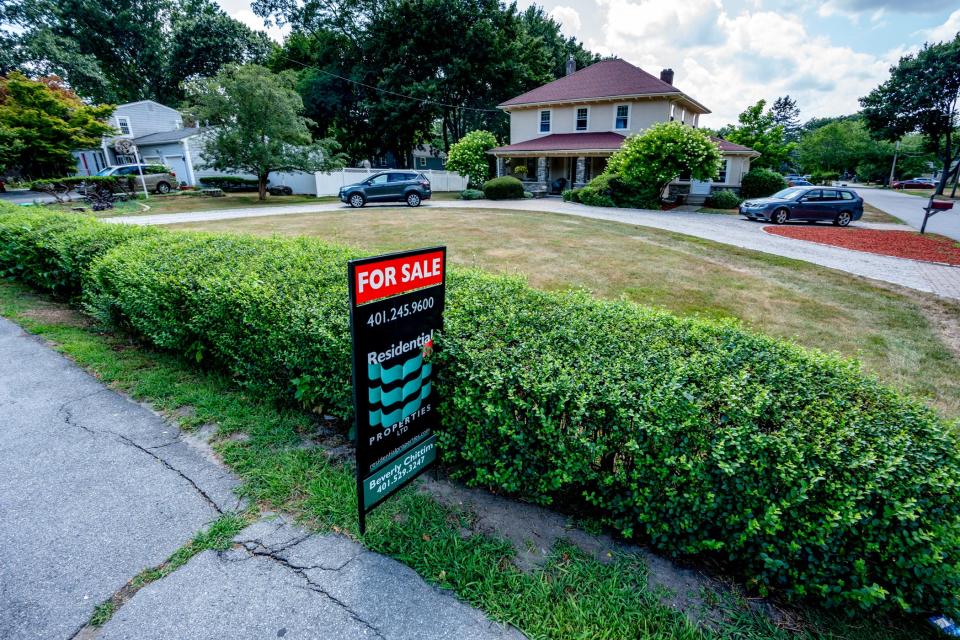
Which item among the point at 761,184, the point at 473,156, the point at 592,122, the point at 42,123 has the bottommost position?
the point at 761,184

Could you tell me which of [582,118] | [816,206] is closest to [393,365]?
[816,206]

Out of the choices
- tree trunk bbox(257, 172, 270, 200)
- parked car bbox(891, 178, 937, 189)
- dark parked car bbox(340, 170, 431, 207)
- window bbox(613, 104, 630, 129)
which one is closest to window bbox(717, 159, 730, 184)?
window bbox(613, 104, 630, 129)

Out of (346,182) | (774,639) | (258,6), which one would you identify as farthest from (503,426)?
(258,6)

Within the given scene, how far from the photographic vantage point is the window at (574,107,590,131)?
2686 cm

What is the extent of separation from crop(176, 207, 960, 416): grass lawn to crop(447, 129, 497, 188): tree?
46.8 feet

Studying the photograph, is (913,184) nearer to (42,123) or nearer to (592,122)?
(592,122)

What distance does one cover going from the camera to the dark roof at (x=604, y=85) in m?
24.7

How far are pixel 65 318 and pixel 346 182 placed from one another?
22.7 m

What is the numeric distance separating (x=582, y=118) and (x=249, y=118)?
18.3 m

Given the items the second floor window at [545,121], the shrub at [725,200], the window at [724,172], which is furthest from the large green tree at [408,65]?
the shrub at [725,200]

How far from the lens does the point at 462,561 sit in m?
2.37

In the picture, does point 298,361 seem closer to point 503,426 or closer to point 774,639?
point 503,426

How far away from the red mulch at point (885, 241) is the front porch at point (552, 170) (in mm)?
13344

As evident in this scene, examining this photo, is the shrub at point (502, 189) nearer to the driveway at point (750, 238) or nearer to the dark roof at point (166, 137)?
the driveway at point (750, 238)
